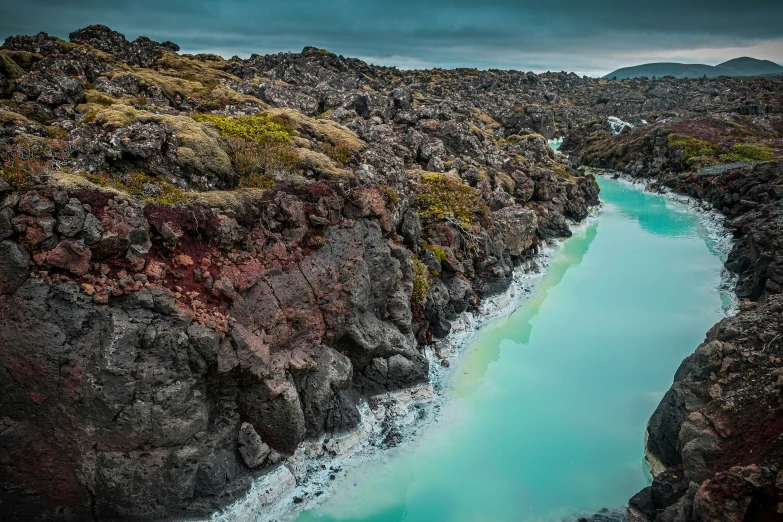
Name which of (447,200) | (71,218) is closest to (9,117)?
(71,218)

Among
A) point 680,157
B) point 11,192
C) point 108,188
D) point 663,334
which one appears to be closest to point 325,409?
point 108,188

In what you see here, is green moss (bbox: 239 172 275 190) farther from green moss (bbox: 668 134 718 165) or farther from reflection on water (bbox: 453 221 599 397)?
green moss (bbox: 668 134 718 165)

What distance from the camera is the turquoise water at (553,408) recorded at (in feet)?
58.5

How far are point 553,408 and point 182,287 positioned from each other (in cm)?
1744

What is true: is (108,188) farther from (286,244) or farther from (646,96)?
(646,96)

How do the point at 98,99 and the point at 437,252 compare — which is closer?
the point at 98,99

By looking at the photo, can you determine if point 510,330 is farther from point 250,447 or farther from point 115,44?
point 115,44

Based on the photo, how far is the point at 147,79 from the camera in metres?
30.4

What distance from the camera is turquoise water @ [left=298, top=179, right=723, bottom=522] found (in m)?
17.8

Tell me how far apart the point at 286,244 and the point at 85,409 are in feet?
29.4

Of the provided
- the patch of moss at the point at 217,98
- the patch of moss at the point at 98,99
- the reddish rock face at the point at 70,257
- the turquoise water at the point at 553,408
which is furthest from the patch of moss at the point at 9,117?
the turquoise water at the point at 553,408

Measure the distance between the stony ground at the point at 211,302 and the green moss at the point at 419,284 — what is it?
13 cm

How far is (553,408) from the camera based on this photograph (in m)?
23.2

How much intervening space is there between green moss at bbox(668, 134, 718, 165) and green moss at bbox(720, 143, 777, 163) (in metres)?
2.21
